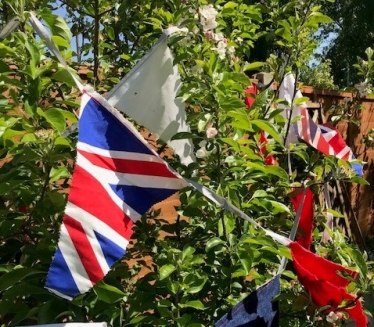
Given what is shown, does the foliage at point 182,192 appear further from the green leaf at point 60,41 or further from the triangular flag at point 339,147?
the triangular flag at point 339,147

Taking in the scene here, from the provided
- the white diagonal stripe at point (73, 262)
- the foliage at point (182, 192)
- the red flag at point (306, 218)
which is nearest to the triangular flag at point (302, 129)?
the foliage at point (182, 192)

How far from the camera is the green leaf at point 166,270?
1.50m

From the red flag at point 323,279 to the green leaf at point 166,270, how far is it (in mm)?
400

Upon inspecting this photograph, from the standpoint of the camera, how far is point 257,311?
65.6 inches

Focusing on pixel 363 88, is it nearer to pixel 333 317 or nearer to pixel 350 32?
pixel 333 317

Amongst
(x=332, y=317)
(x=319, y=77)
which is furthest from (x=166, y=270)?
(x=319, y=77)

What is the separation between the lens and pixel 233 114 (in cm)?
149

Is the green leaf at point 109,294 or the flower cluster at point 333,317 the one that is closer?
the green leaf at point 109,294

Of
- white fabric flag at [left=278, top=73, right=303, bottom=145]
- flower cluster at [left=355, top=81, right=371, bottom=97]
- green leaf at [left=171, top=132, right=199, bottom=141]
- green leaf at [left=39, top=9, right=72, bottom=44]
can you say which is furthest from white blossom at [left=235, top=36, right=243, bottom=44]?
flower cluster at [left=355, top=81, right=371, bottom=97]

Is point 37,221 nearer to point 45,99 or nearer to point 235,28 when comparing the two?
point 45,99

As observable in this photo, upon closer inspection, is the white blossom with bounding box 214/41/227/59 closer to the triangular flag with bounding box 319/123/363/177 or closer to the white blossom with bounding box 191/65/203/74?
the white blossom with bounding box 191/65/203/74

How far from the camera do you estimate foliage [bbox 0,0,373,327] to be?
56.3 inches

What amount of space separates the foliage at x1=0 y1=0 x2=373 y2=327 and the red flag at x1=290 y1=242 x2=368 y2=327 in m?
0.04

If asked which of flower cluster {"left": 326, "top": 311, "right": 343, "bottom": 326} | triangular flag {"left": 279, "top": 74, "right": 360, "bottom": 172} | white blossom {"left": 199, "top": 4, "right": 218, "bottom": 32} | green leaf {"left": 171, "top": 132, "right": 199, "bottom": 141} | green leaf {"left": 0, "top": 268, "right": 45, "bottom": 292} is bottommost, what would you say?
flower cluster {"left": 326, "top": 311, "right": 343, "bottom": 326}
